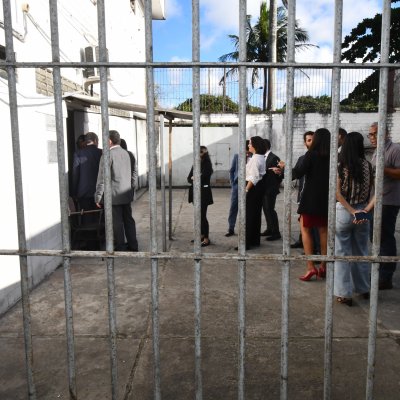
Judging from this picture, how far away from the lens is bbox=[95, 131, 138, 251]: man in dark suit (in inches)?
221

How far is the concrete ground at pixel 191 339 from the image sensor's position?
2.78m

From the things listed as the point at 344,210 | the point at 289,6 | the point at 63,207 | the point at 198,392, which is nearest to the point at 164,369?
the point at 198,392

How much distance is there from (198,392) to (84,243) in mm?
4601

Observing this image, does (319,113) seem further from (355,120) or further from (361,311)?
(361,311)

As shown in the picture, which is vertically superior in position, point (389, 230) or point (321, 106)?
point (321, 106)

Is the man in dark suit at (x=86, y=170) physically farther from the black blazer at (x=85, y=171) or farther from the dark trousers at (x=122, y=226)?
the dark trousers at (x=122, y=226)

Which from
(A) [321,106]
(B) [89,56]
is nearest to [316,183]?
(B) [89,56]

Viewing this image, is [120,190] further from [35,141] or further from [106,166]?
[106,166]

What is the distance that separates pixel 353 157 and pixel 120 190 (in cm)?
310

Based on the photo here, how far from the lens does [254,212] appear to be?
6305 millimetres

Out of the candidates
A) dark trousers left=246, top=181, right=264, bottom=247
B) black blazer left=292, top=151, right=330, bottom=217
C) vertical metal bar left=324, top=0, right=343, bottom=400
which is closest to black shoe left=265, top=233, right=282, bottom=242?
dark trousers left=246, top=181, right=264, bottom=247

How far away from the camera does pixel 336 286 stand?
411 cm

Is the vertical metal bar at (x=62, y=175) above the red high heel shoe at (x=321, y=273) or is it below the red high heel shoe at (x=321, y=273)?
above

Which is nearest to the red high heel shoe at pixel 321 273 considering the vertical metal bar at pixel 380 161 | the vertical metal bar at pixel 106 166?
the vertical metal bar at pixel 380 161
